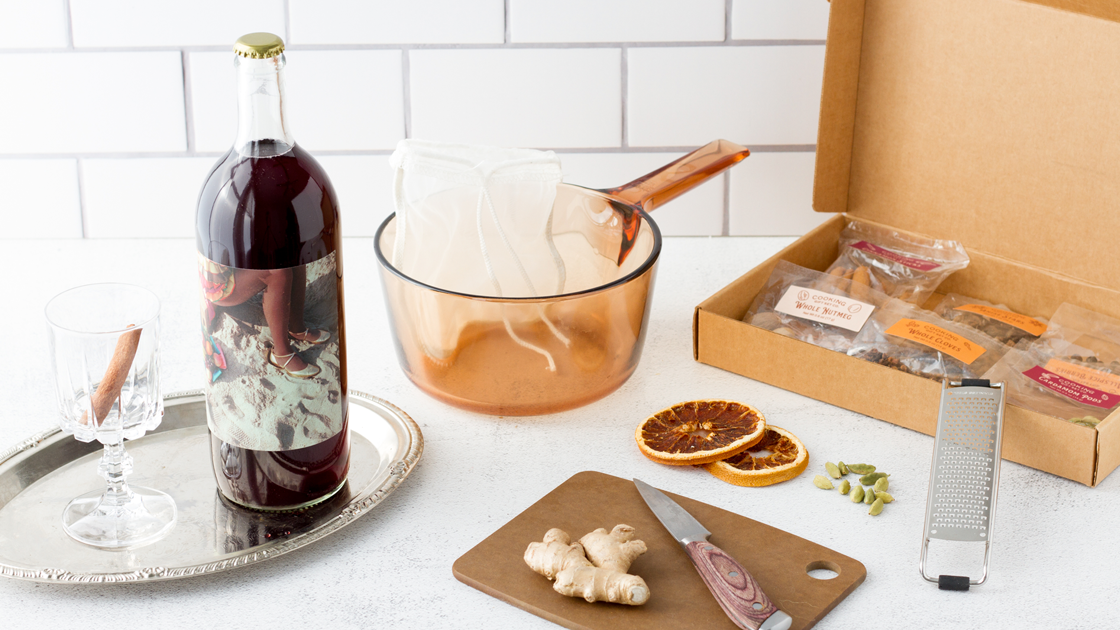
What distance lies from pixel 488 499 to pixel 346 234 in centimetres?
70

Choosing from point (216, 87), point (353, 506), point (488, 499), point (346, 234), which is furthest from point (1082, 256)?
point (216, 87)

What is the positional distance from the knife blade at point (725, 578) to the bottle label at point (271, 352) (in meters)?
0.30

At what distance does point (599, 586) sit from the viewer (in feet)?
2.47

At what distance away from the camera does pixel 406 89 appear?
1392 millimetres

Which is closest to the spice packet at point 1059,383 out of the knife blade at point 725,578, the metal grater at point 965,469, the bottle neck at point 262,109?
the metal grater at point 965,469

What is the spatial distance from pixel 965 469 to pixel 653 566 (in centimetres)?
27

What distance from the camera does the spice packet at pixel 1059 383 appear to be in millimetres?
1002

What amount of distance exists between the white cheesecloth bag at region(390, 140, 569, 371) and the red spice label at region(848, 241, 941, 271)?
0.41 m

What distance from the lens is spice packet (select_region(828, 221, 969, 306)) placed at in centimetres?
125

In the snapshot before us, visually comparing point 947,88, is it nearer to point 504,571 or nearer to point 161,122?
point 504,571

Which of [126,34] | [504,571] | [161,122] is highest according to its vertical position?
[126,34]

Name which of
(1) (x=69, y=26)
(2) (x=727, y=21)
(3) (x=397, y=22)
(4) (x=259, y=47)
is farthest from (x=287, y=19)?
(4) (x=259, y=47)

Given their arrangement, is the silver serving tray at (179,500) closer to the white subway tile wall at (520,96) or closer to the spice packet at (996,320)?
the white subway tile wall at (520,96)

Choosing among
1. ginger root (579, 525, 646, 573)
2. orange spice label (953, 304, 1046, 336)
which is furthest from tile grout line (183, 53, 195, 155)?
orange spice label (953, 304, 1046, 336)
